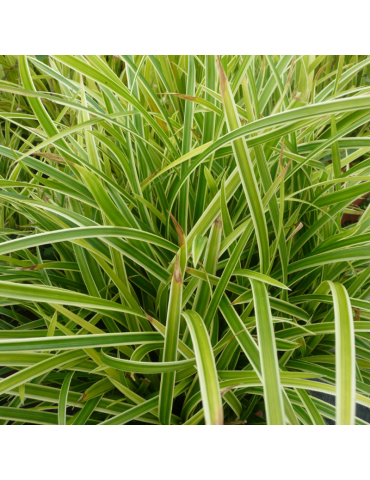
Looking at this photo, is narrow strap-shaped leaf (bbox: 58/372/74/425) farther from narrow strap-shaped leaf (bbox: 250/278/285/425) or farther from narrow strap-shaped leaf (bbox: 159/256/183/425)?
narrow strap-shaped leaf (bbox: 250/278/285/425)

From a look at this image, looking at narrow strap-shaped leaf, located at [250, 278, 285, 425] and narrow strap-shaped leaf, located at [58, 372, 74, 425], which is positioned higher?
narrow strap-shaped leaf, located at [250, 278, 285, 425]

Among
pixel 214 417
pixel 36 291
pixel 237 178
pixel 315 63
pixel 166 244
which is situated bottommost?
pixel 214 417

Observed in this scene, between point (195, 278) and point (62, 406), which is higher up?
point (195, 278)

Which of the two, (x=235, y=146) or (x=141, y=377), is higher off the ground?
(x=235, y=146)

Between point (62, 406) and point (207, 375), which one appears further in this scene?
point (62, 406)

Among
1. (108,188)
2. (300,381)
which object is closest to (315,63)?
(108,188)

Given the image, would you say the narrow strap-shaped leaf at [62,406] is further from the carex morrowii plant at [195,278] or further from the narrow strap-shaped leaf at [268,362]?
the narrow strap-shaped leaf at [268,362]

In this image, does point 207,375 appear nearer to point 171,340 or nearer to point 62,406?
point 171,340

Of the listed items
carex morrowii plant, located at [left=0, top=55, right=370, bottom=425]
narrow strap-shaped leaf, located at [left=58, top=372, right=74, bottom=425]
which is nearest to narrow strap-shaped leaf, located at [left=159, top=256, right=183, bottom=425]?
carex morrowii plant, located at [left=0, top=55, right=370, bottom=425]

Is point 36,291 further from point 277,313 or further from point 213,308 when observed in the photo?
point 277,313

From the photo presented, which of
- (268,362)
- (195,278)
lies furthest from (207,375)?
(195,278)

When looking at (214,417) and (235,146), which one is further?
(235,146)
